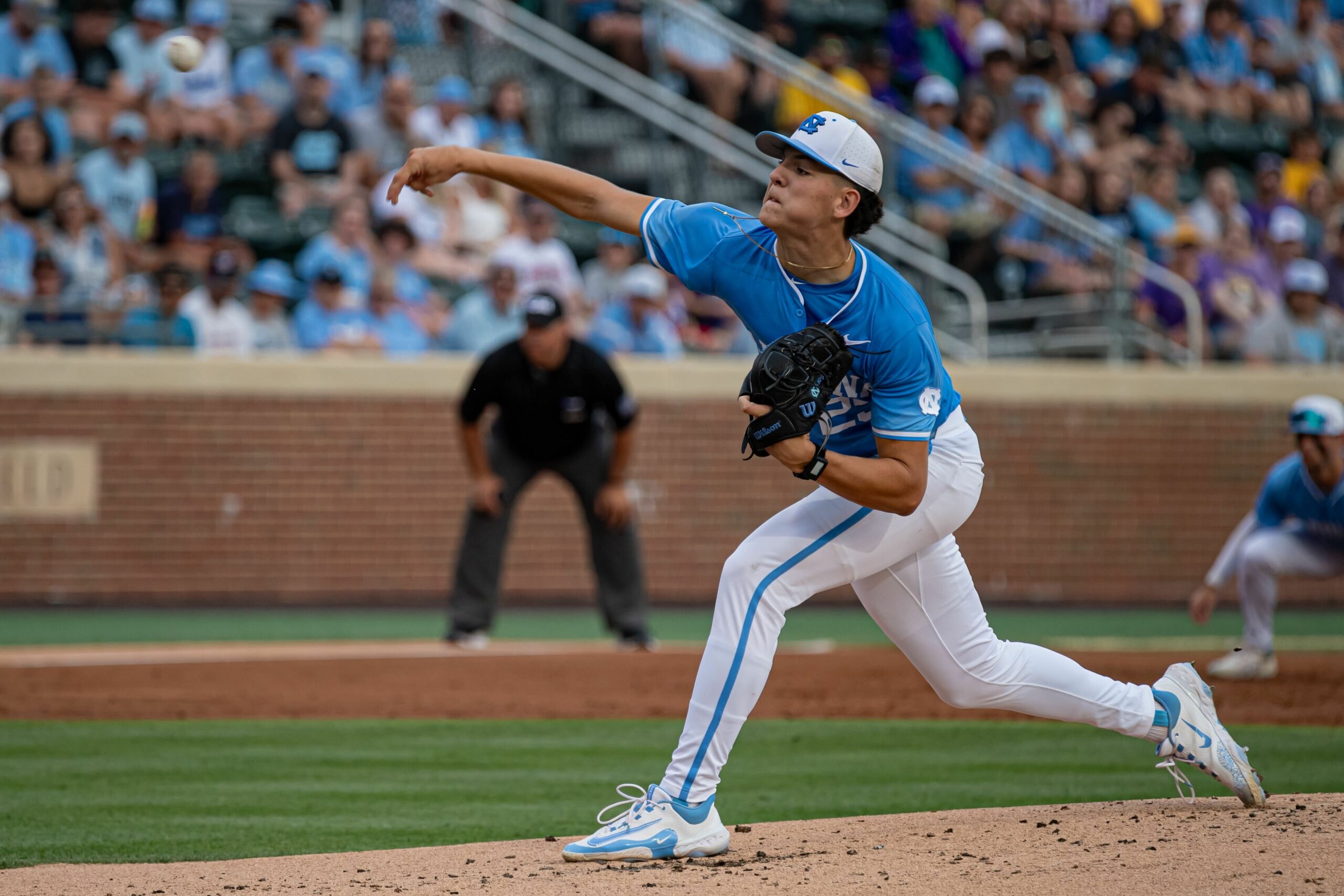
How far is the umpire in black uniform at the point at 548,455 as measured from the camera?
408 inches

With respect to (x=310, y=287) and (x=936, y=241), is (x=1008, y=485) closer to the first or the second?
(x=936, y=241)

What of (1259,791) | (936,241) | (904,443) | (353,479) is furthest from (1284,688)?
(353,479)

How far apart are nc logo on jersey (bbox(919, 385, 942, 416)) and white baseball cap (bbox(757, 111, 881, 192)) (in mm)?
586

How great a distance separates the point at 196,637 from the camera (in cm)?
1182

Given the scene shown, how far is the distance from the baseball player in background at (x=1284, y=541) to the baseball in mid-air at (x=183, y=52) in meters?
8.04

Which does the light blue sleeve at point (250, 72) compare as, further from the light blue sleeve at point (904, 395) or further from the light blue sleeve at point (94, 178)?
the light blue sleeve at point (904, 395)

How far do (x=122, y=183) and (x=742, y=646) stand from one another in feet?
35.6

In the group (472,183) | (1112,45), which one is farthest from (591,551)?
Result: (1112,45)

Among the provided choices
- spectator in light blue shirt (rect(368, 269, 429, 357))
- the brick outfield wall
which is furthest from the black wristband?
the brick outfield wall

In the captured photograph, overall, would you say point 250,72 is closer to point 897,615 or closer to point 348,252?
point 348,252

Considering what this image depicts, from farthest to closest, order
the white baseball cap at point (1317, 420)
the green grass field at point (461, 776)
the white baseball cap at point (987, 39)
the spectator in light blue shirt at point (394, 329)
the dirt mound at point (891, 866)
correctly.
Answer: the white baseball cap at point (987, 39) < the spectator in light blue shirt at point (394, 329) < the white baseball cap at point (1317, 420) < the green grass field at point (461, 776) < the dirt mound at point (891, 866)

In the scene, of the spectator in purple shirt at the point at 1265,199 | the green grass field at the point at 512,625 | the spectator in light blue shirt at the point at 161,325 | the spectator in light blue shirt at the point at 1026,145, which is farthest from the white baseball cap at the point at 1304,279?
the spectator in light blue shirt at the point at 161,325

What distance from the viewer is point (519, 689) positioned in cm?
892

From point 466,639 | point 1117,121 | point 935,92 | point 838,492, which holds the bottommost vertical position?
point 466,639
